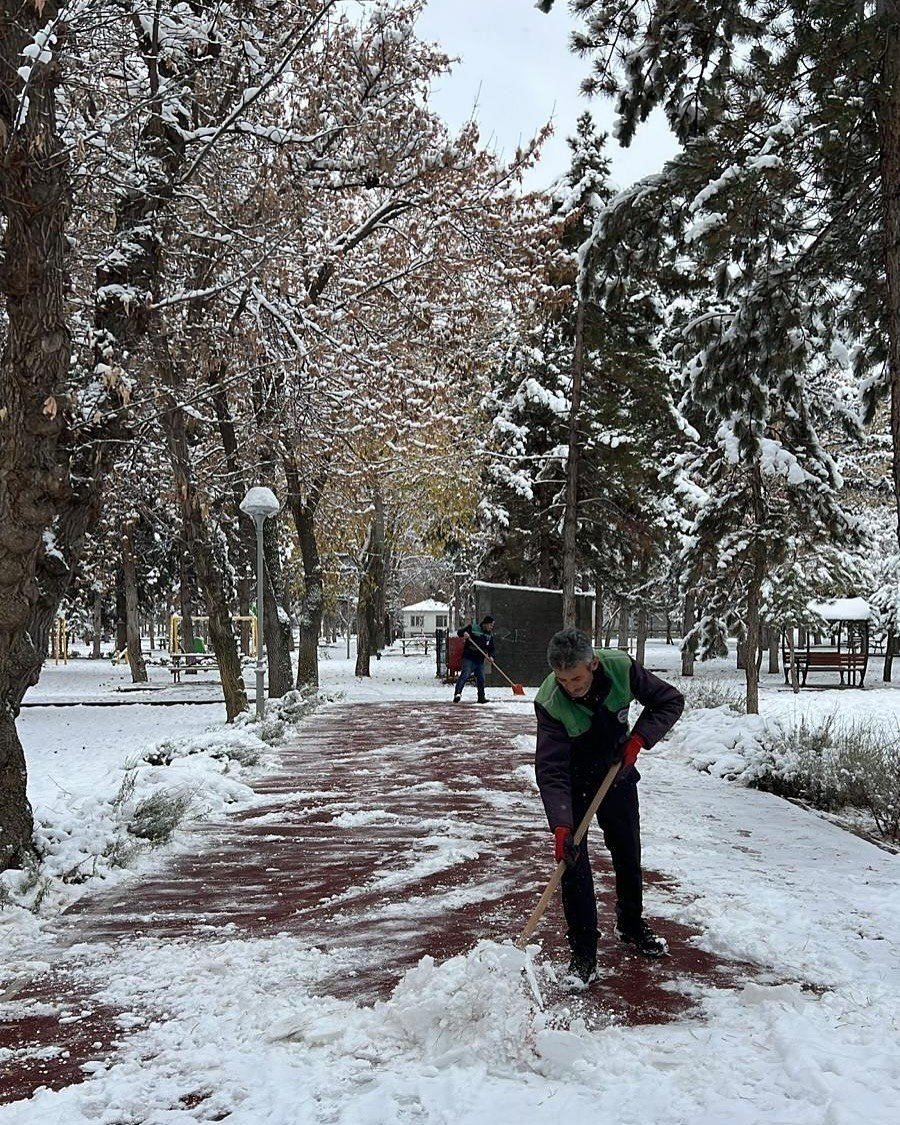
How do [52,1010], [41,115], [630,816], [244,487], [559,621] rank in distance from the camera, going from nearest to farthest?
[52,1010] → [630,816] → [41,115] → [244,487] → [559,621]

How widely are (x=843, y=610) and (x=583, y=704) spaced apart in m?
32.1

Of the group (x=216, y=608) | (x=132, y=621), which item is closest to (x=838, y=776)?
(x=216, y=608)

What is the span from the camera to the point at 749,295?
946 centimetres

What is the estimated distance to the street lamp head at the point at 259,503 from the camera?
13.6m

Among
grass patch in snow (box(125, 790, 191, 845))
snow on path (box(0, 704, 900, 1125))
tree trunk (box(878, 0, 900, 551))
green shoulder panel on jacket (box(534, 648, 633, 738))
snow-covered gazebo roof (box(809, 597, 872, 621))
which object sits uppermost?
tree trunk (box(878, 0, 900, 551))

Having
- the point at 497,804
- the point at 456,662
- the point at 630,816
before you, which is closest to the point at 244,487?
the point at 456,662

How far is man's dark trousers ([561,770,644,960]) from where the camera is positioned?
15.0 feet

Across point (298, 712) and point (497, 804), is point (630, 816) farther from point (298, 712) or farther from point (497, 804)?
point (298, 712)

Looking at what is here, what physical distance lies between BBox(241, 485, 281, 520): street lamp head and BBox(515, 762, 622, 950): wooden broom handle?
964 centimetres

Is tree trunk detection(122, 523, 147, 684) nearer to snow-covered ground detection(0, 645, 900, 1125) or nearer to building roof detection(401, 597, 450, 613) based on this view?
snow-covered ground detection(0, 645, 900, 1125)

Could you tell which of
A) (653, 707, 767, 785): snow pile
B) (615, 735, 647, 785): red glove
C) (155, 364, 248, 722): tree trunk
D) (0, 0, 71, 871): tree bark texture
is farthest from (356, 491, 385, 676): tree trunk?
(615, 735, 647, 785): red glove

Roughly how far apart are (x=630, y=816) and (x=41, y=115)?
17.5ft

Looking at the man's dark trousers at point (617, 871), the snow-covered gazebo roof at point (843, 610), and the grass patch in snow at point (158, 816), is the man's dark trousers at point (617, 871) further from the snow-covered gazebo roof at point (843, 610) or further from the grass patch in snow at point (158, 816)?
the snow-covered gazebo roof at point (843, 610)

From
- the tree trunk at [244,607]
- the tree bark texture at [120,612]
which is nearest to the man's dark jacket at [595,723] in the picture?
the tree trunk at [244,607]
